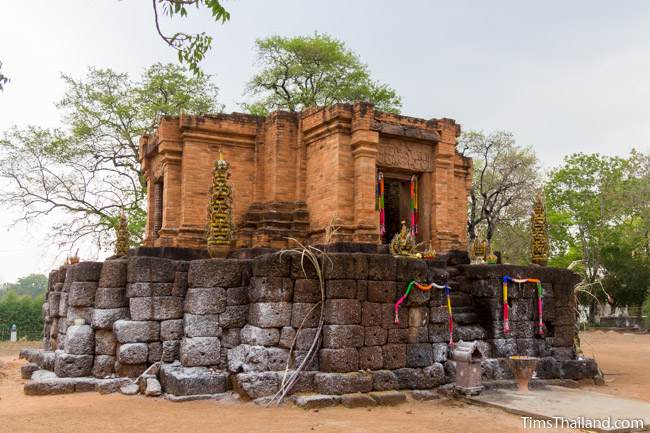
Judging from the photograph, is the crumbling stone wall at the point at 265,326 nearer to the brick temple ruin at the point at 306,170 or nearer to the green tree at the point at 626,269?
the brick temple ruin at the point at 306,170

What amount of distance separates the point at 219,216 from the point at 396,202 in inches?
253

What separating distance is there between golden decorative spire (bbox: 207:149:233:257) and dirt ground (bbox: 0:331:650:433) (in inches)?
96.7

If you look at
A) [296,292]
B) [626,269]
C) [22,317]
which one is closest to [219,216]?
[296,292]

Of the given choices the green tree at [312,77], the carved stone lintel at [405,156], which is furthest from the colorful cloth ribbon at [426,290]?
the green tree at [312,77]

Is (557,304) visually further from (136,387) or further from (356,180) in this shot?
(136,387)

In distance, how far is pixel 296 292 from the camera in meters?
8.77

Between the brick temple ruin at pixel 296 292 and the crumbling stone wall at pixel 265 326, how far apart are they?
0.07 feet

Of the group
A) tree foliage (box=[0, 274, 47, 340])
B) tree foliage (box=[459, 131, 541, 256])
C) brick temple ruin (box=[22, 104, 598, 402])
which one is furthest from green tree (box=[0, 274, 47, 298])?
brick temple ruin (box=[22, 104, 598, 402])

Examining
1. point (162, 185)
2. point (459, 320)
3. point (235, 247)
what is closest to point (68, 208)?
point (162, 185)

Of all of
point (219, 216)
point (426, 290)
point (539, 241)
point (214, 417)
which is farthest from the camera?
point (539, 241)

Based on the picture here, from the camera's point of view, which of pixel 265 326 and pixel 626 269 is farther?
pixel 626 269

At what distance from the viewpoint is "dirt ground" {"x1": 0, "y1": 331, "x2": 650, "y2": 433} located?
270 inches

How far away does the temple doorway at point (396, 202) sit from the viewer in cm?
1297

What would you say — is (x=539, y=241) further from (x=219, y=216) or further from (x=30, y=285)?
(x=30, y=285)
